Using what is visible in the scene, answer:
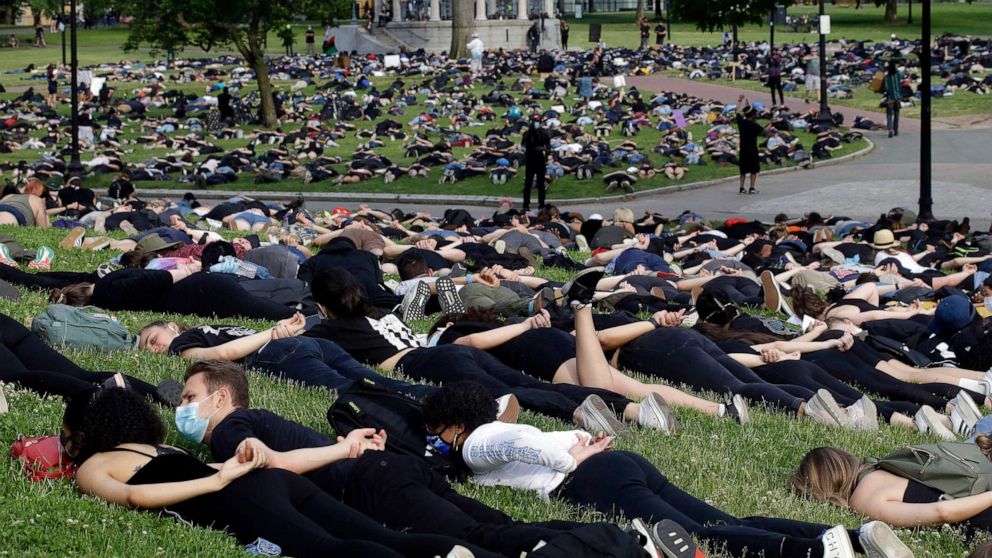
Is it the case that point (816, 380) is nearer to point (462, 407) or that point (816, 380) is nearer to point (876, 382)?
point (876, 382)

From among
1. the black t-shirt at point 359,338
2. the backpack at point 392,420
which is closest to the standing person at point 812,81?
the black t-shirt at point 359,338

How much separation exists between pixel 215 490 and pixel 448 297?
636cm

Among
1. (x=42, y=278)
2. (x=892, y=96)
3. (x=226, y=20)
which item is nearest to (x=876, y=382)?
(x=42, y=278)

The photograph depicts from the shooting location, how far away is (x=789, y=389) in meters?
9.58

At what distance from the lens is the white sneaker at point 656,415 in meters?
8.30

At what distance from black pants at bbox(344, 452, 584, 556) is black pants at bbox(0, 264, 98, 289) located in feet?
23.1

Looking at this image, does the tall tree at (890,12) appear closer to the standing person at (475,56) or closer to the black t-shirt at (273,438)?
the standing person at (475,56)

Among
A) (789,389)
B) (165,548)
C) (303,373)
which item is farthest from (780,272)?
(165,548)

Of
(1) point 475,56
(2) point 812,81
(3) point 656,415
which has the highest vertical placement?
(1) point 475,56

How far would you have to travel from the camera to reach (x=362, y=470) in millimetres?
6430

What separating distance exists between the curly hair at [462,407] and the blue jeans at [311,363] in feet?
5.32

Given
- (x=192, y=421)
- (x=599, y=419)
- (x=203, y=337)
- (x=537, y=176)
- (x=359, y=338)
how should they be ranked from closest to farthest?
(x=192, y=421) → (x=599, y=419) → (x=359, y=338) → (x=203, y=337) → (x=537, y=176)

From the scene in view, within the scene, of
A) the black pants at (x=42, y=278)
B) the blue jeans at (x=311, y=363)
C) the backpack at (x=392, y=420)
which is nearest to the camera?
the backpack at (x=392, y=420)

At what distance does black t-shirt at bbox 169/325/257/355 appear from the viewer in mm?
9727
